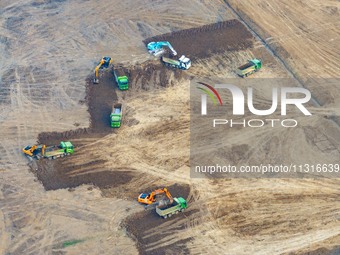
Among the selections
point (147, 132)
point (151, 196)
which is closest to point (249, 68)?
point (147, 132)

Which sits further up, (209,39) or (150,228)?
(209,39)

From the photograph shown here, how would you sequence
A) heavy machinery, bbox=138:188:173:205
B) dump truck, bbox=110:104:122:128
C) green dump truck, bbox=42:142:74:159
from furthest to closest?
dump truck, bbox=110:104:122:128, green dump truck, bbox=42:142:74:159, heavy machinery, bbox=138:188:173:205

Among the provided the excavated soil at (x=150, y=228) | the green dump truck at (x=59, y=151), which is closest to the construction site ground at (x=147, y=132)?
the excavated soil at (x=150, y=228)

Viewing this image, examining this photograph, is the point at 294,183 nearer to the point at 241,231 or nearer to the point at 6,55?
the point at 241,231

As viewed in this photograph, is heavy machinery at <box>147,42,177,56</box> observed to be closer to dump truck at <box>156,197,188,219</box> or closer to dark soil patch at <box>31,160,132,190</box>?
dark soil patch at <box>31,160,132,190</box>

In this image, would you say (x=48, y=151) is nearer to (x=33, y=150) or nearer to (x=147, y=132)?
(x=33, y=150)

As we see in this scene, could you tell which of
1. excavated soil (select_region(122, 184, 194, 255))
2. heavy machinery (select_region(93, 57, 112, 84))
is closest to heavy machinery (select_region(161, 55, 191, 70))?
heavy machinery (select_region(93, 57, 112, 84))

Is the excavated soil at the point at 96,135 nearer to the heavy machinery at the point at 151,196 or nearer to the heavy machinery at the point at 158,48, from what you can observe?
the heavy machinery at the point at 158,48
